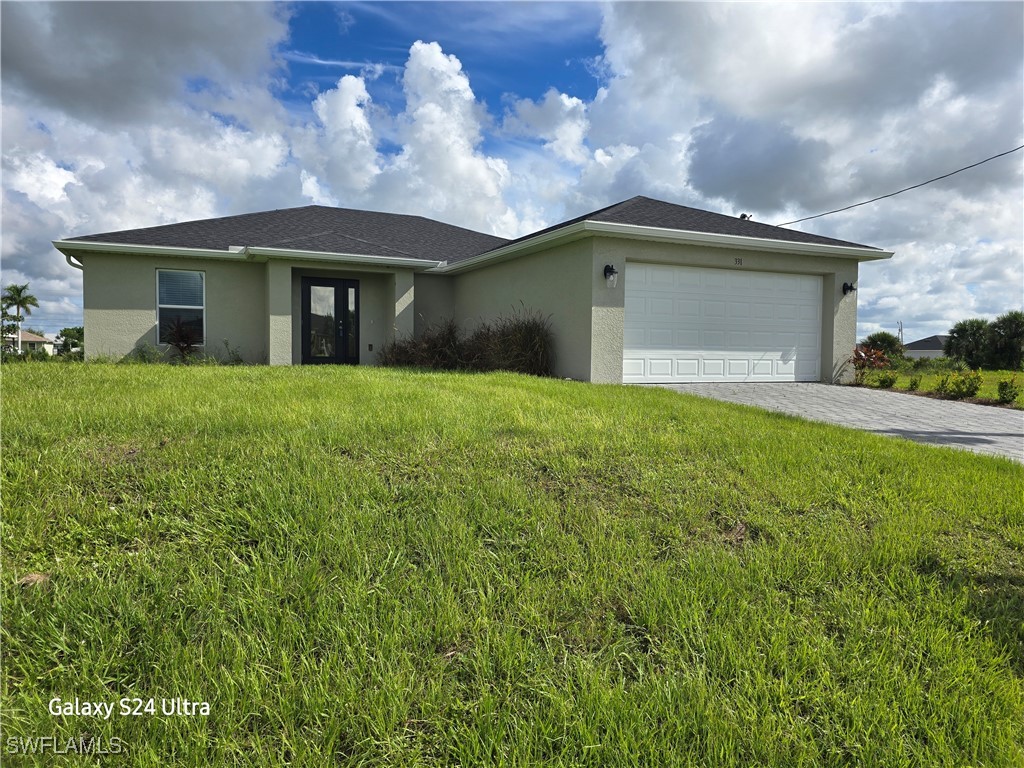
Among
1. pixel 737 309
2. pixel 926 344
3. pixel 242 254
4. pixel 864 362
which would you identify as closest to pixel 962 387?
pixel 864 362

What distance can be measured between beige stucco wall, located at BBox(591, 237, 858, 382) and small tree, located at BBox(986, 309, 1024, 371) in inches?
632

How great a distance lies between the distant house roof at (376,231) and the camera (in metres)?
11.6

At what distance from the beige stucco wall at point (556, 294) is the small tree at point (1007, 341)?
21.9m

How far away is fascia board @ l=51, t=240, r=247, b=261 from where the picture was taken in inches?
481

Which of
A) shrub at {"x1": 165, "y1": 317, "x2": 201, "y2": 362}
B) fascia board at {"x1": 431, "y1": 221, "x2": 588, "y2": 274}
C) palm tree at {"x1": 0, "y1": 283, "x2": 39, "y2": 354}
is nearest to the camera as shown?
fascia board at {"x1": 431, "y1": 221, "x2": 588, "y2": 274}

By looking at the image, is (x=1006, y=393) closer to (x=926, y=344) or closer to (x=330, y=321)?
(x=330, y=321)

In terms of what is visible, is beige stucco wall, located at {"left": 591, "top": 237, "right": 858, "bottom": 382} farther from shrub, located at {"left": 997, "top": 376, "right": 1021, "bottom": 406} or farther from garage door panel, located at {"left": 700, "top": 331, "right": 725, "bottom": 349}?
shrub, located at {"left": 997, "top": 376, "right": 1021, "bottom": 406}

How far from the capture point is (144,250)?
12.9 metres

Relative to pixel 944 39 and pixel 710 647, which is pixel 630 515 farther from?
pixel 944 39

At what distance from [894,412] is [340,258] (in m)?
11.6

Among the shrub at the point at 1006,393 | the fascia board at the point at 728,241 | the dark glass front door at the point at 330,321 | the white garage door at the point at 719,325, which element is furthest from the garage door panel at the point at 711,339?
the dark glass front door at the point at 330,321

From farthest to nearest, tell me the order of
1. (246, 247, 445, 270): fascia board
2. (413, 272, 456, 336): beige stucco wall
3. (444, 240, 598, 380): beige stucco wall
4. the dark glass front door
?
(413, 272, 456, 336): beige stucco wall → the dark glass front door → (246, 247, 445, 270): fascia board → (444, 240, 598, 380): beige stucco wall

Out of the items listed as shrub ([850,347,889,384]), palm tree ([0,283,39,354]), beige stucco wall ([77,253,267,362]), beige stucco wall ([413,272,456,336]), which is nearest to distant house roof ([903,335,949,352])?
shrub ([850,347,889,384])

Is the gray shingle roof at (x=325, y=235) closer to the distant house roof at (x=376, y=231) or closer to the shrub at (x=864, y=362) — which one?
the distant house roof at (x=376, y=231)
